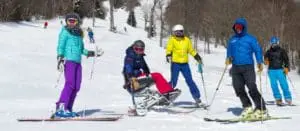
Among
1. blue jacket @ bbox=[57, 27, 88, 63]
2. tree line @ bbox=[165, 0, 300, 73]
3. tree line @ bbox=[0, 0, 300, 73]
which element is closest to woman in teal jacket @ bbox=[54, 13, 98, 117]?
blue jacket @ bbox=[57, 27, 88, 63]

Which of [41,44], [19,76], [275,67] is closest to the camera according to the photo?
[275,67]

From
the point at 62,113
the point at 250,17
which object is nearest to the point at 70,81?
the point at 62,113

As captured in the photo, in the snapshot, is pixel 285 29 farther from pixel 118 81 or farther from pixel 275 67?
pixel 275 67

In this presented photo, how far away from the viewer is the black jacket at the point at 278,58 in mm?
13461

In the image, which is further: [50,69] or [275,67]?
[50,69]

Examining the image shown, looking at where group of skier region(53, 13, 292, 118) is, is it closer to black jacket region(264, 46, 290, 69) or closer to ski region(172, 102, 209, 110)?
ski region(172, 102, 209, 110)

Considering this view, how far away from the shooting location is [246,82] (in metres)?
10.3

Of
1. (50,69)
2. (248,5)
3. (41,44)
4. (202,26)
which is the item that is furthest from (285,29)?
(50,69)

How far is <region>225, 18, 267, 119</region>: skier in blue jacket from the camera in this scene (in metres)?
10.1

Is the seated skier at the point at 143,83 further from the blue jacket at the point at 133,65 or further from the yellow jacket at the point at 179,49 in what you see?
the yellow jacket at the point at 179,49

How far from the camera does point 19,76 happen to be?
20812mm

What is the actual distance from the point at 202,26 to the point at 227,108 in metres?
58.5

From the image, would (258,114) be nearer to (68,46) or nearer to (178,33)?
(178,33)

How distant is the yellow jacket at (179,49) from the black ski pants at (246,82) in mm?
1751
